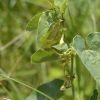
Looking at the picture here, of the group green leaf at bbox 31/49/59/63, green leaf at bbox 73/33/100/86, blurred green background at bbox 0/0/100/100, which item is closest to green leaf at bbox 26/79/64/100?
green leaf at bbox 31/49/59/63

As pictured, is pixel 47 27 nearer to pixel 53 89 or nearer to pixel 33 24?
pixel 33 24

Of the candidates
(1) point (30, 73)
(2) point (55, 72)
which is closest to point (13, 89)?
(1) point (30, 73)

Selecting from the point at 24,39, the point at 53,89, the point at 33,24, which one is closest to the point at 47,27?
the point at 33,24

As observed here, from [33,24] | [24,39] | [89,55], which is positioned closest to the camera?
[89,55]

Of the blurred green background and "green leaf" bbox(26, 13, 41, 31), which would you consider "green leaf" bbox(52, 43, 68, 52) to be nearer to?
"green leaf" bbox(26, 13, 41, 31)

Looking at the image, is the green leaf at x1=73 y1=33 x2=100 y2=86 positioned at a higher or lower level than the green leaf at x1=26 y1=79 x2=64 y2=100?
higher
